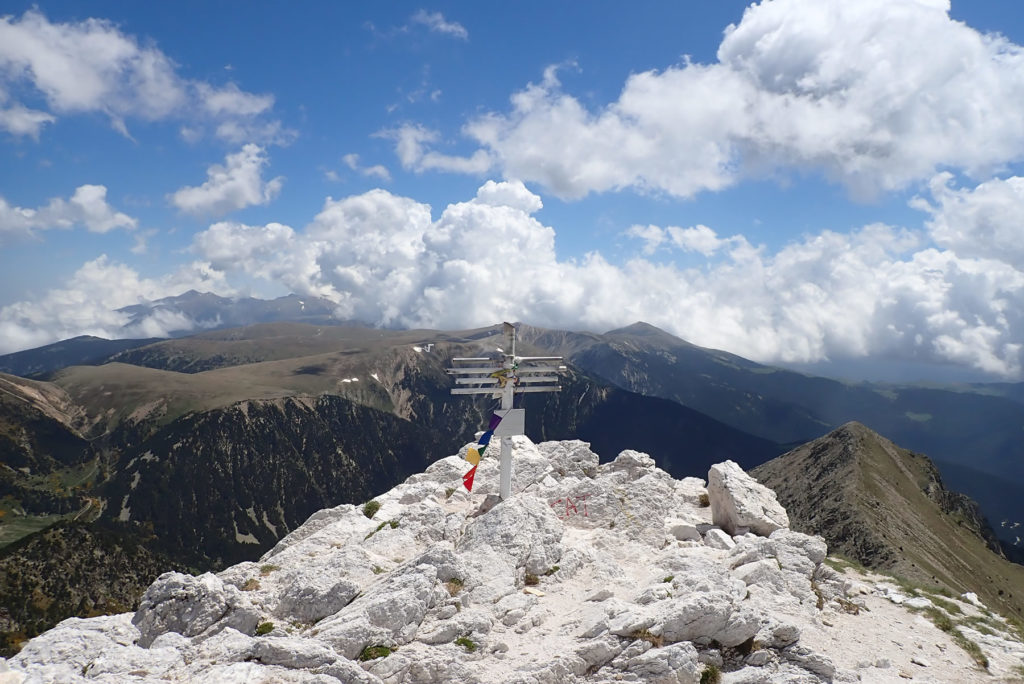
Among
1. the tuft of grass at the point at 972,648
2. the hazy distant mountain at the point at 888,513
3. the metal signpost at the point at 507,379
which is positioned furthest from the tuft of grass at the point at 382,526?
the hazy distant mountain at the point at 888,513

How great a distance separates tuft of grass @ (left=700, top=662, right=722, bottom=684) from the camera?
1419 cm

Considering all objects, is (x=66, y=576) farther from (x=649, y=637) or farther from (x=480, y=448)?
(x=649, y=637)

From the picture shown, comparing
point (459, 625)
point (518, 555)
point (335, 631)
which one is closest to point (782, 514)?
point (518, 555)

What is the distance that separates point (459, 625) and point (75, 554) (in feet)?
480

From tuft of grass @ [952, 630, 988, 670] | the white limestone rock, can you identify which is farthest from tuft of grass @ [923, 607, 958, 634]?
the white limestone rock

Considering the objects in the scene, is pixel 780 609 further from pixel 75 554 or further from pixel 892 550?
pixel 75 554

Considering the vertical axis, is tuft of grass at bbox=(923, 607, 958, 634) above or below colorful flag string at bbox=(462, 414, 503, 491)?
below

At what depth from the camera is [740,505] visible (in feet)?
91.5

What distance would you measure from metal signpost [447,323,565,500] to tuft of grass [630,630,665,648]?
13.0m

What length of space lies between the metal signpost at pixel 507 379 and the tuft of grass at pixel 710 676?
46.9 feet

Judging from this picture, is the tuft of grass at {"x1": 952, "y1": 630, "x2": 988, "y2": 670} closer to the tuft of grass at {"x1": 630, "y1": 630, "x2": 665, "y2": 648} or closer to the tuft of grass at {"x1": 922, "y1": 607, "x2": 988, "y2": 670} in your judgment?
the tuft of grass at {"x1": 922, "y1": 607, "x2": 988, "y2": 670}

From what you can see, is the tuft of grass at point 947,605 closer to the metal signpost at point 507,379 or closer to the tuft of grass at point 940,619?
the tuft of grass at point 940,619

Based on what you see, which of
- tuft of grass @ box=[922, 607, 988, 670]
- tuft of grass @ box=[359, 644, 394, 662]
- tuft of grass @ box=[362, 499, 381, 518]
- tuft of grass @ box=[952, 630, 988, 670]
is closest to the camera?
tuft of grass @ box=[359, 644, 394, 662]

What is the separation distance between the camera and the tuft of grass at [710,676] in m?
14.2
